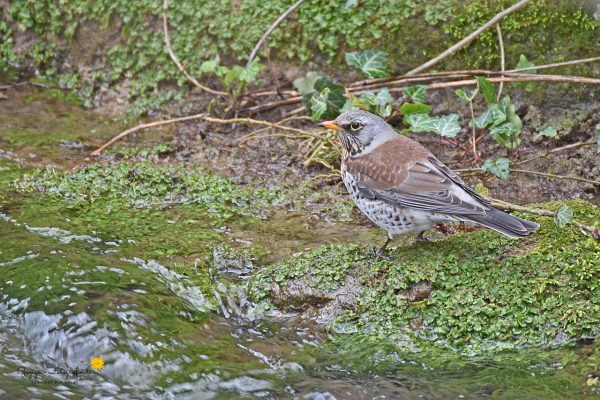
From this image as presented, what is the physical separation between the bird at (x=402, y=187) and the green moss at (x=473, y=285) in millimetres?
289

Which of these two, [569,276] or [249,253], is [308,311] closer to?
[249,253]

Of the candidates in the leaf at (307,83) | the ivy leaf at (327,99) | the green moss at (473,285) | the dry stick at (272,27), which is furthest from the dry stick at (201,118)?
the green moss at (473,285)

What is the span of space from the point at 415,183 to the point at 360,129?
79 cm

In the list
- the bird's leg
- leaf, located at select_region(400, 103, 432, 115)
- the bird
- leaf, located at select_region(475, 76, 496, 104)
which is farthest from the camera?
leaf, located at select_region(400, 103, 432, 115)

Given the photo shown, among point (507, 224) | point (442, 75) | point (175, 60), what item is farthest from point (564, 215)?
point (175, 60)

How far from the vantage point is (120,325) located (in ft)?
16.4

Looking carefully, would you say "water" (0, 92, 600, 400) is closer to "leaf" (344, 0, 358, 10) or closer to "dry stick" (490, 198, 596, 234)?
"dry stick" (490, 198, 596, 234)

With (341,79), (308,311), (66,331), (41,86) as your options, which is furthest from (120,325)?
(41,86)

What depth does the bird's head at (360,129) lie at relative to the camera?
6461mm

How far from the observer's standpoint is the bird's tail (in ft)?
17.4

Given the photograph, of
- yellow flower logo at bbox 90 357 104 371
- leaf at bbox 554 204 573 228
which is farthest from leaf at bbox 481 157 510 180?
yellow flower logo at bbox 90 357 104 371

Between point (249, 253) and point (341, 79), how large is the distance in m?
2.98

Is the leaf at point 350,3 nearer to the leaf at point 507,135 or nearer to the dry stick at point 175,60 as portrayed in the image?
the dry stick at point 175,60

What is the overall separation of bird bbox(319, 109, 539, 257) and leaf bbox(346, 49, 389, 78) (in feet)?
4.11
